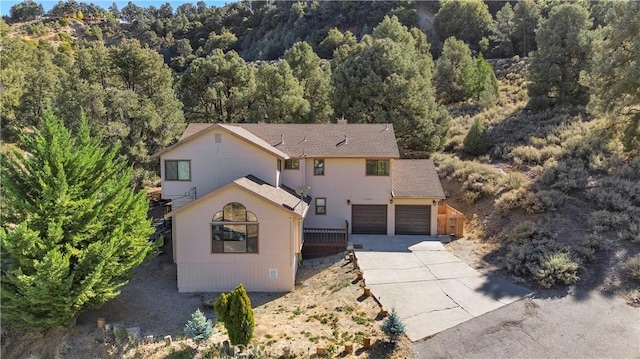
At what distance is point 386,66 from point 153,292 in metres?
21.1

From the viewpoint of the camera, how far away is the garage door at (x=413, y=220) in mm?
20906

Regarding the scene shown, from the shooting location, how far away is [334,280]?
16266mm

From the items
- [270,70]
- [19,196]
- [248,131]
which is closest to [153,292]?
[19,196]

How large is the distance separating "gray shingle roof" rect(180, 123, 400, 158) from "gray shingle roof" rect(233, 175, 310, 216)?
7.88ft

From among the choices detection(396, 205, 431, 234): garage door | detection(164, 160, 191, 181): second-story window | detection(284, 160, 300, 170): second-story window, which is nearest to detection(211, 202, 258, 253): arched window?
detection(164, 160, 191, 181): second-story window

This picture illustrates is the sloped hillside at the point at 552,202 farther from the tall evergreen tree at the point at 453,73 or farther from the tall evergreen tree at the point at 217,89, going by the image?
the tall evergreen tree at the point at 217,89

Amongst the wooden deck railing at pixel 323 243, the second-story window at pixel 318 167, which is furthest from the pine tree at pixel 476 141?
the wooden deck railing at pixel 323 243

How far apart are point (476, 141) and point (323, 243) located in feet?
53.7

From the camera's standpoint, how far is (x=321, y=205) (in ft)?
68.7

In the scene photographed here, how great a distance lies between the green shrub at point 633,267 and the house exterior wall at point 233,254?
1177 centimetres

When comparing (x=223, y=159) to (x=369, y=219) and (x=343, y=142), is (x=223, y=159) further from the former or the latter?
(x=369, y=219)

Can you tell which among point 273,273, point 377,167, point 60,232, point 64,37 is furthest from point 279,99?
point 64,37

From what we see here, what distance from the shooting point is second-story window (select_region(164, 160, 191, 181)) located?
18875mm

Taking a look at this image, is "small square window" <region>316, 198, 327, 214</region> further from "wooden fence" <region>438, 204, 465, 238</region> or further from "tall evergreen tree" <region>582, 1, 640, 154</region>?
"tall evergreen tree" <region>582, 1, 640, 154</region>
